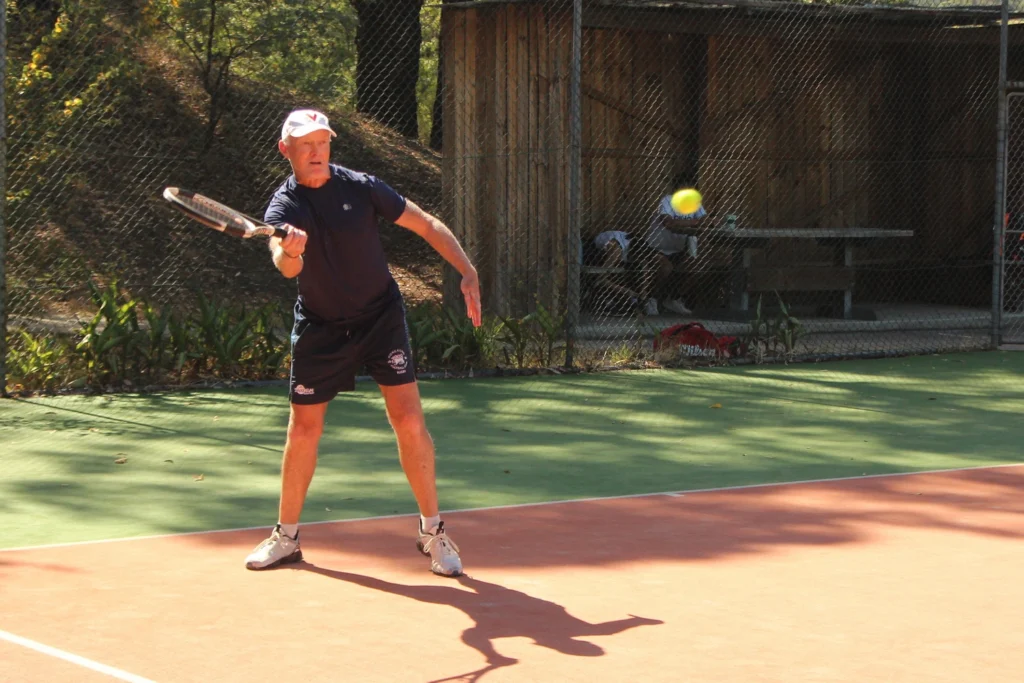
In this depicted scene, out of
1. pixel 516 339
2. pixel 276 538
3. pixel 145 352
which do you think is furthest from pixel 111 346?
pixel 276 538

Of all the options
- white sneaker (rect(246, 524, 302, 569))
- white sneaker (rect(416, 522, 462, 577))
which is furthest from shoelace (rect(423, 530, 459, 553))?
white sneaker (rect(246, 524, 302, 569))

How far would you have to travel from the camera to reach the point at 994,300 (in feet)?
45.8

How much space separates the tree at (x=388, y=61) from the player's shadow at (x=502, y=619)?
41.0 feet

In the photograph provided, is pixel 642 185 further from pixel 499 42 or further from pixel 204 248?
pixel 204 248

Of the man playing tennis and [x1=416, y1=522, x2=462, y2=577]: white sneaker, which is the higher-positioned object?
the man playing tennis

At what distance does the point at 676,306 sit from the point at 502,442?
760cm

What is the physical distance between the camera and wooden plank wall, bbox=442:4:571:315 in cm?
1398

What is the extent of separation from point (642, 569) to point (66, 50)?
362 inches

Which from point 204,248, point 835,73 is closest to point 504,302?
point 204,248

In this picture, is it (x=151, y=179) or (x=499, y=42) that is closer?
(x=499, y=42)

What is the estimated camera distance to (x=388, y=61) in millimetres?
21125

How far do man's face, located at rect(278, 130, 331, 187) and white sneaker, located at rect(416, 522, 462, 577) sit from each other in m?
1.49

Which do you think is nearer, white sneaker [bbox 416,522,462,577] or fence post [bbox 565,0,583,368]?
white sneaker [bbox 416,522,462,577]

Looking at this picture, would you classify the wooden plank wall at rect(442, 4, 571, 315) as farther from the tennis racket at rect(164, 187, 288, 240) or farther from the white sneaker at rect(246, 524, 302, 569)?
the tennis racket at rect(164, 187, 288, 240)
